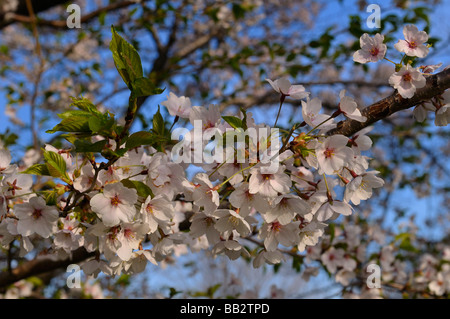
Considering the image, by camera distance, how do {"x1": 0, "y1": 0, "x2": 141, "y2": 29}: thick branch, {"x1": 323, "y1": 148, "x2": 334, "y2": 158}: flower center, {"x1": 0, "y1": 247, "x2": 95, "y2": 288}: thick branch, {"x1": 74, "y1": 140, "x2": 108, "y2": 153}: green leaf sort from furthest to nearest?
{"x1": 0, "y1": 0, "x2": 141, "y2": 29}: thick branch → {"x1": 0, "y1": 247, "x2": 95, "y2": 288}: thick branch → {"x1": 323, "y1": 148, "x2": 334, "y2": 158}: flower center → {"x1": 74, "y1": 140, "x2": 108, "y2": 153}: green leaf

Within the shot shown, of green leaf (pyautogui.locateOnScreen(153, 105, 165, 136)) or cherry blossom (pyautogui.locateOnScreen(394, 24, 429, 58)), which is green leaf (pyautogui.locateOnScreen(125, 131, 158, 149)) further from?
Result: cherry blossom (pyautogui.locateOnScreen(394, 24, 429, 58))

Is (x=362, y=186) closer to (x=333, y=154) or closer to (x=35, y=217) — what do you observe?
(x=333, y=154)

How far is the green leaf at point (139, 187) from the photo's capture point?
1.11m

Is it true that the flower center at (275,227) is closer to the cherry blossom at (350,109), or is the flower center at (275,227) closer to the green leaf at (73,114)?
the cherry blossom at (350,109)

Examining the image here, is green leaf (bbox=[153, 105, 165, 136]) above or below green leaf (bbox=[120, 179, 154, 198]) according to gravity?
above

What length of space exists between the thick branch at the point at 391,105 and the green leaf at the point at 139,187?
0.64 meters

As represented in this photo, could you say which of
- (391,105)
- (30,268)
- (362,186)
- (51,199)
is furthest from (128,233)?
(30,268)

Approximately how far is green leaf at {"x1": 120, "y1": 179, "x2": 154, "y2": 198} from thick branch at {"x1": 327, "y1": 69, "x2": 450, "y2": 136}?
642 mm

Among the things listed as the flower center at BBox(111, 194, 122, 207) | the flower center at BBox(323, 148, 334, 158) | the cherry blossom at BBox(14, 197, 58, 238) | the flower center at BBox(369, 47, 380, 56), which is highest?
the flower center at BBox(369, 47, 380, 56)

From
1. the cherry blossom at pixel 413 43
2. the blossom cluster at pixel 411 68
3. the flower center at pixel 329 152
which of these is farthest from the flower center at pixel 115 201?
the cherry blossom at pixel 413 43

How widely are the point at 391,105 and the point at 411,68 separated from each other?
0.41ft

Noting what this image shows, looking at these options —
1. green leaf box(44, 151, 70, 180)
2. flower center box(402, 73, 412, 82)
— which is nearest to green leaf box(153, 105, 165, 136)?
green leaf box(44, 151, 70, 180)

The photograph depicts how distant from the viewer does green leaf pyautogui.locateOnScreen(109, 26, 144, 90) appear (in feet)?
3.48
